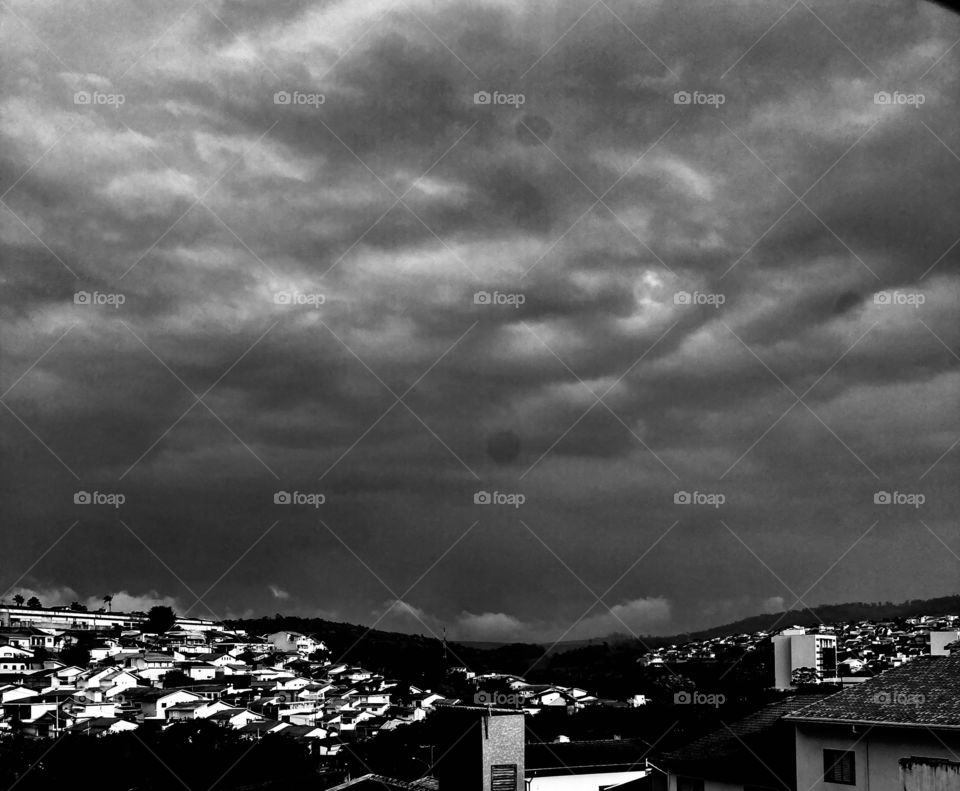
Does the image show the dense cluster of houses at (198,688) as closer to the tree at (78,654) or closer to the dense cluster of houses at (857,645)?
the tree at (78,654)

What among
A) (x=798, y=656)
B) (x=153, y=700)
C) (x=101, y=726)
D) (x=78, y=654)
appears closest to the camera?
(x=798, y=656)

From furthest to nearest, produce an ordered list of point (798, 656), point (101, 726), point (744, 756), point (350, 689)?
point (350, 689), point (101, 726), point (798, 656), point (744, 756)

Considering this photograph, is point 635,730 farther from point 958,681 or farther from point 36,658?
point 36,658

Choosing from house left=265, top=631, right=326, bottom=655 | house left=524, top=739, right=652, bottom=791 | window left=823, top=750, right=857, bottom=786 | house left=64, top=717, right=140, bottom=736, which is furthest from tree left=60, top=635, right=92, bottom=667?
window left=823, top=750, right=857, bottom=786

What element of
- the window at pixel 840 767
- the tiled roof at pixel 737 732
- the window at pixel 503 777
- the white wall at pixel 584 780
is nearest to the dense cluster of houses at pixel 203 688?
the white wall at pixel 584 780

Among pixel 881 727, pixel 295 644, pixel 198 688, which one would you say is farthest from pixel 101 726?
pixel 881 727

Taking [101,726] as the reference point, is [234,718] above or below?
above

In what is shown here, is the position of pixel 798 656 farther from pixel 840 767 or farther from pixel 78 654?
pixel 78 654

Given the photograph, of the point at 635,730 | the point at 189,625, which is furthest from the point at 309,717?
the point at 635,730
